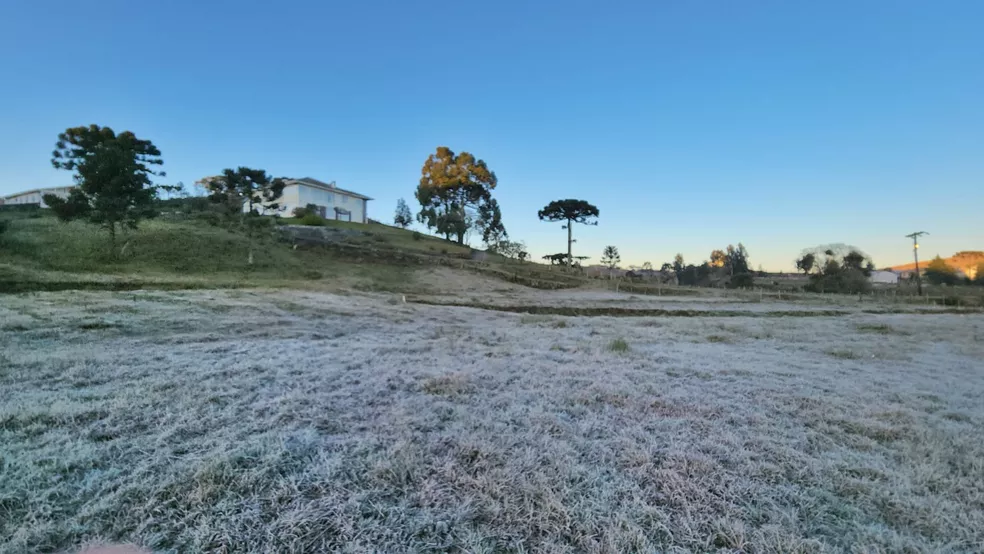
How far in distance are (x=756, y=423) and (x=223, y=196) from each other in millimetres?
24334

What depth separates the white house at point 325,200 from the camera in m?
39.7

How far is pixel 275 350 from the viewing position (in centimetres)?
573

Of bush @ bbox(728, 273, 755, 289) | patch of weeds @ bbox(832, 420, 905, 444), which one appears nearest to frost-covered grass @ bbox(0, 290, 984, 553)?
patch of weeds @ bbox(832, 420, 905, 444)

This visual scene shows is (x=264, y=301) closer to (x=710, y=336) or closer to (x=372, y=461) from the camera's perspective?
(x=372, y=461)

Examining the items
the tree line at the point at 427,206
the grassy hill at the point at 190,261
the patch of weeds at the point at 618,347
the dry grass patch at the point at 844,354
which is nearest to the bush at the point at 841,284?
the tree line at the point at 427,206

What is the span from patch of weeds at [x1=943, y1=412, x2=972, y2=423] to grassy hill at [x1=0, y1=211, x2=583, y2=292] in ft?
55.1

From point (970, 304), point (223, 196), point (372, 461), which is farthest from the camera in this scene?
point (970, 304)

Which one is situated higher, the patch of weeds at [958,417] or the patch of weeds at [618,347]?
the patch of weeds at [618,347]

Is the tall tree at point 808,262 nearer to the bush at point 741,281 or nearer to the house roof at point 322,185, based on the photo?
the bush at point 741,281

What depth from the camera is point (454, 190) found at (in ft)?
135

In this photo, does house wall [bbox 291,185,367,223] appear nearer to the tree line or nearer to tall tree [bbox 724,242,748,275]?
the tree line

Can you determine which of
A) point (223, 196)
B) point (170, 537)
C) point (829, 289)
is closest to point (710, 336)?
point (170, 537)

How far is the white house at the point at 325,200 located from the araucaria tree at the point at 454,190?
8894 millimetres

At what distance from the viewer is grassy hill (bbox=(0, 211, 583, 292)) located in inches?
529
